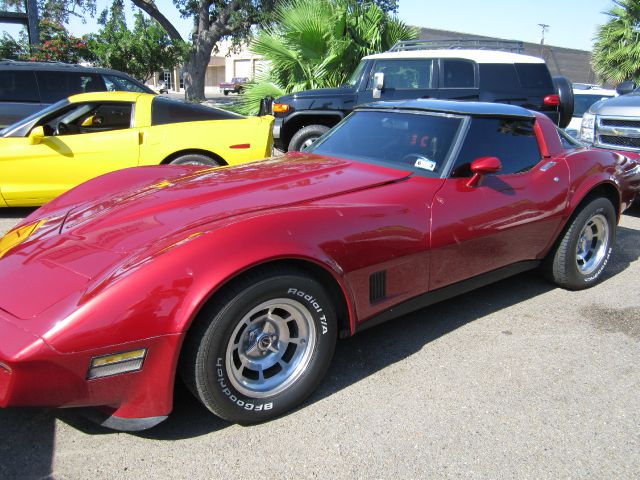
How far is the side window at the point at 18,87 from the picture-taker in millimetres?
8102

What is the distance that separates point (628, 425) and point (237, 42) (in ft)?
75.8

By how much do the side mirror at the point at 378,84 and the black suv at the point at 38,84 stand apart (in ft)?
13.7

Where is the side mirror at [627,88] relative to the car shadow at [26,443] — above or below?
above

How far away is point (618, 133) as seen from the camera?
7.20 meters

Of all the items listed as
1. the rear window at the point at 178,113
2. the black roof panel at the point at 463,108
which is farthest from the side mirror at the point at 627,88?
the rear window at the point at 178,113

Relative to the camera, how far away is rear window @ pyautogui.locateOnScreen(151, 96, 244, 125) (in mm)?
6027

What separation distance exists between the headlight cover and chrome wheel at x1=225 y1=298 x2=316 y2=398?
6.58 metres

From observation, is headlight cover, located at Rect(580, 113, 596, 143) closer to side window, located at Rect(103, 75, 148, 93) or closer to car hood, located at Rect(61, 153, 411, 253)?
car hood, located at Rect(61, 153, 411, 253)

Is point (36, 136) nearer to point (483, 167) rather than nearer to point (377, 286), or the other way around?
point (377, 286)

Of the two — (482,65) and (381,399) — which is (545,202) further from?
(482,65)

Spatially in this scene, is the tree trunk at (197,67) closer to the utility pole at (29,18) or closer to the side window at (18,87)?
the utility pole at (29,18)

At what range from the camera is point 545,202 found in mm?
3680

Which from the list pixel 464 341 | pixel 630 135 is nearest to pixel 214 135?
pixel 464 341

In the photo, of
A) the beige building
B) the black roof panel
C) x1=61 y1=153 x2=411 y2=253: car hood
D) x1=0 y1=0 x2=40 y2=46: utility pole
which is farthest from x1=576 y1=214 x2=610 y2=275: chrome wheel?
the beige building
